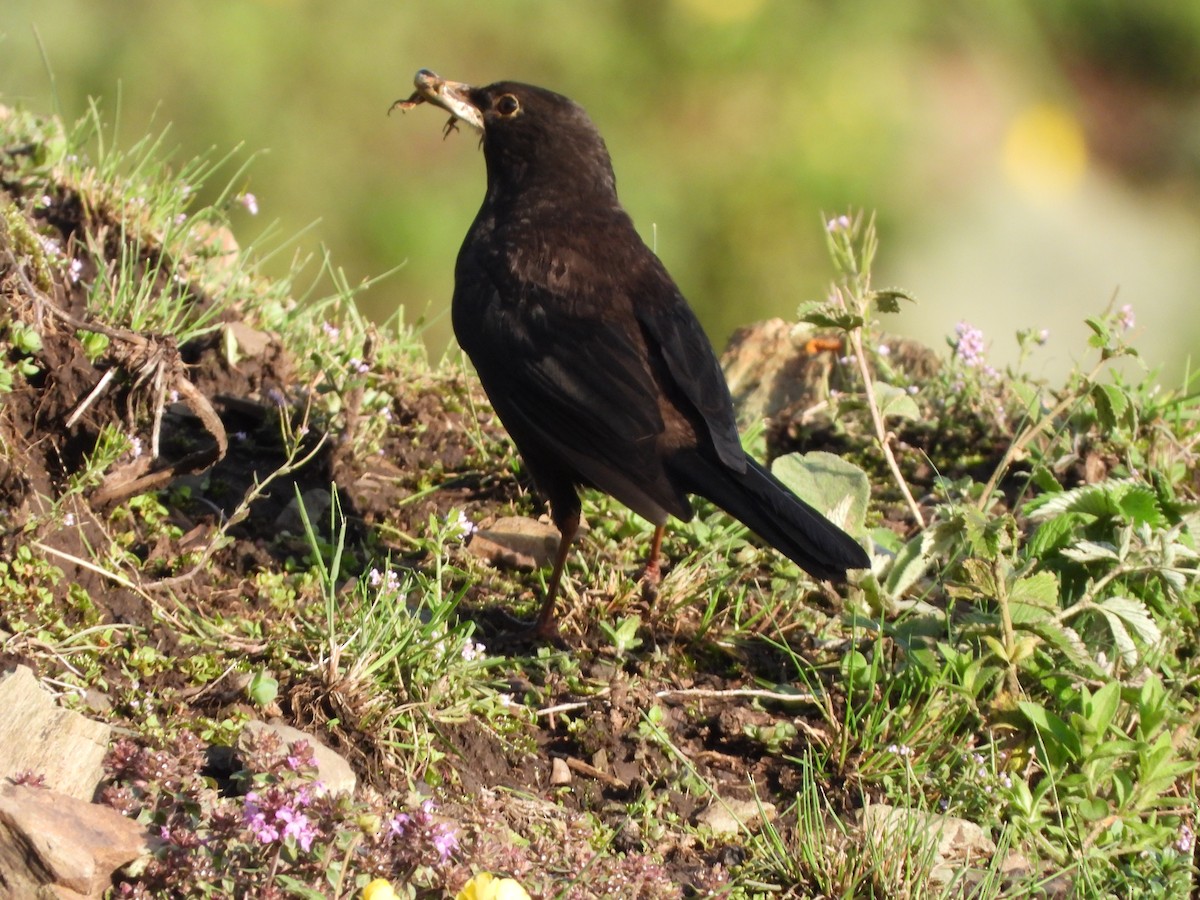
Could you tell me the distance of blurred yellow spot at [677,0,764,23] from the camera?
7.93m

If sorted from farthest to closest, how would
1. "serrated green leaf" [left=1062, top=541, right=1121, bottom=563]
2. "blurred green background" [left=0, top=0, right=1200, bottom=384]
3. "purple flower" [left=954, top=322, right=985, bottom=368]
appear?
"blurred green background" [left=0, top=0, right=1200, bottom=384] < "purple flower" [left=954, top=322, right=985, bottom=368] < "serrated green leaf" [left=1062, top=541, right=1121, bottom=563]

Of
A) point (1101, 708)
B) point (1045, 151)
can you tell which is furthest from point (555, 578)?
point (1045, 151)

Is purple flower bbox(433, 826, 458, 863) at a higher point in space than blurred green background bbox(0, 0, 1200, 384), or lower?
lower

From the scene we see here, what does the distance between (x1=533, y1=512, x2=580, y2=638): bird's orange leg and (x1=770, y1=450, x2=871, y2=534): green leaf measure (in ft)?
2.05

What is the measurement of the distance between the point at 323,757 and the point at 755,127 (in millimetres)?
5324

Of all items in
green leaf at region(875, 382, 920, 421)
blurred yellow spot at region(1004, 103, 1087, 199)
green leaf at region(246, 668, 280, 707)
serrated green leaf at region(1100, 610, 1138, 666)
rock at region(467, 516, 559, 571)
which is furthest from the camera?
blurred yellow spot at region(1004, 103, 1087, 199)

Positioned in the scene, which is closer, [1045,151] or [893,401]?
[893,401]

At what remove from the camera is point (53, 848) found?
8.63 ft

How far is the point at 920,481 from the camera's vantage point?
5.04 metres

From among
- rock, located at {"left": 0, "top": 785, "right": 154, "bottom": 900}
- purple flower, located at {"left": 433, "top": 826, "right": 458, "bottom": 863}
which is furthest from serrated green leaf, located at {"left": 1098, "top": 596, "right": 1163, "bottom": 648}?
rock, located at {"left": 0, "top": 785, "right": 154, "bottom": 900}

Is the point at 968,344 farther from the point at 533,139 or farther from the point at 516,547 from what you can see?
the point at 516,547

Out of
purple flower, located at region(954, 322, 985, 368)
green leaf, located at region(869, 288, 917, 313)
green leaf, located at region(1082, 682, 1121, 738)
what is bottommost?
green leaf, located at region(1082, 682, 1121, 738)

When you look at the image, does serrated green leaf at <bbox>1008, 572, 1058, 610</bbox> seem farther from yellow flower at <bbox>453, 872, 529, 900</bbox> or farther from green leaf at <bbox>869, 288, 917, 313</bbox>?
yellow flower at <bbox>453, 872, 529, 900</bbox>

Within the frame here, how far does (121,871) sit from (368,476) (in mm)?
2057
